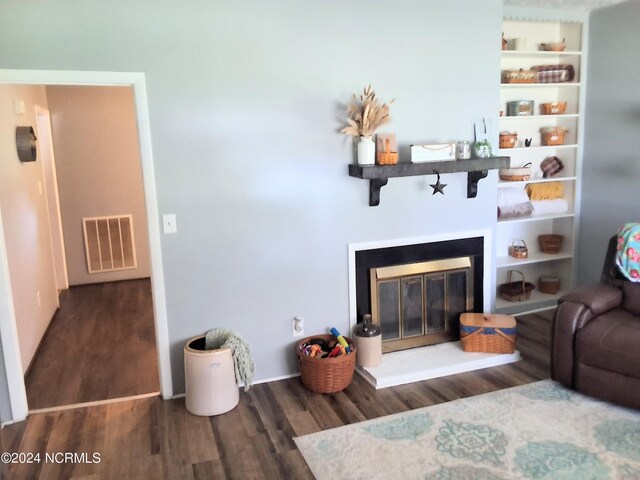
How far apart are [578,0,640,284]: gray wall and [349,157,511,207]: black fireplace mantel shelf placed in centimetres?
121

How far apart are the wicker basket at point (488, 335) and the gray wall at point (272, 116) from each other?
2.33 feet

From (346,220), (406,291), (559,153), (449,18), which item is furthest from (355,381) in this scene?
(559,153)

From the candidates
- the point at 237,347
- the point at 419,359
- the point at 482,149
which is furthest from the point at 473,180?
the point at 237,347

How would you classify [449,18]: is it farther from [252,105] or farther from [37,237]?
[37,237]

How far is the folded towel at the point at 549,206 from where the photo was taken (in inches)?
182

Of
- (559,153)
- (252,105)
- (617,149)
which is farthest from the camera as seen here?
(559,153)

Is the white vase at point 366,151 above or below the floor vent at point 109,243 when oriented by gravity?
above

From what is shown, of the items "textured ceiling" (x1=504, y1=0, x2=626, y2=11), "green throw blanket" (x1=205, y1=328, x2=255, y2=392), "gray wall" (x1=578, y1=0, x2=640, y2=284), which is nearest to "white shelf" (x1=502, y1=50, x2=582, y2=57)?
"gray wall" (x1=578, y1=0, x2=640, y2=284)

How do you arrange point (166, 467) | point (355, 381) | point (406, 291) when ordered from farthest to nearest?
point (406, 291) → point (355, 381) → point (166, 467)

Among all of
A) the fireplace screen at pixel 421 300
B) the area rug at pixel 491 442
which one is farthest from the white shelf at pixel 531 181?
the area rug at pixel 491 442

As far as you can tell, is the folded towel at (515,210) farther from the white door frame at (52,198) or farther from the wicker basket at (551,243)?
the white door frame at (52,198)

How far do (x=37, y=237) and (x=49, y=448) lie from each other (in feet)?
7.25

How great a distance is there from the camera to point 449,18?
3717mm

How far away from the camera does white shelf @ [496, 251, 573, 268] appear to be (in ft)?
14.9
